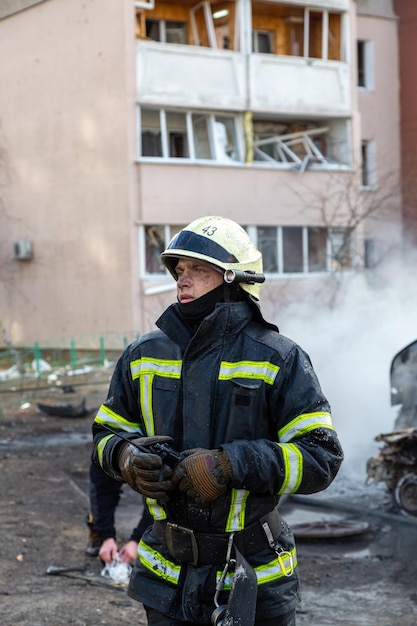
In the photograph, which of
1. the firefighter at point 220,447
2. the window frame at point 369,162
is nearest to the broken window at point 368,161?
the window frame at point 369,162

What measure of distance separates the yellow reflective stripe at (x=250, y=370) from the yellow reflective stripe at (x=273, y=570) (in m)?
0.60

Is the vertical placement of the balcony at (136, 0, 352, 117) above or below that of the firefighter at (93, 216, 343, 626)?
above

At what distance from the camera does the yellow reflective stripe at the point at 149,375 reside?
3271 millimetres

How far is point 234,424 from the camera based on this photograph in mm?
3129

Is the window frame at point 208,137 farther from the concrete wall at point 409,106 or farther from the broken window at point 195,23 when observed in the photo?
the concrete wall at point 409,106

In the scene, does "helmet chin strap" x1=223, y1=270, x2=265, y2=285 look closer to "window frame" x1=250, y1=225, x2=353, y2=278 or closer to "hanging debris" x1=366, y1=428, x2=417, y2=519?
"hanging debris" x1=366, y1=428, x2=417, y2=519

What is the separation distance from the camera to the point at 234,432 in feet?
10.3

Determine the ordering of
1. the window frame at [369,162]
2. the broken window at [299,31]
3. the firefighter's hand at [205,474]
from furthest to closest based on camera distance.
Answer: the window frame at [369,162] → the broken window at [299,31] → the firefighter's hand at [205,474]

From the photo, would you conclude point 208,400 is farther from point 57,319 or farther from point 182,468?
point 57,319

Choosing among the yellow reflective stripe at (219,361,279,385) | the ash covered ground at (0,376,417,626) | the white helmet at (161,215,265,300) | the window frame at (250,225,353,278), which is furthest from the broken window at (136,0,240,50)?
the yellow reflective stripe at (219,361,279,385)

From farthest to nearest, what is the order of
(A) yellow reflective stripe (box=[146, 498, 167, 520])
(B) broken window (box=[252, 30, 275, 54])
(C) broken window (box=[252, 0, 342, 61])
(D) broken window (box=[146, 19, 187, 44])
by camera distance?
1. (B) broken window (box=[252, 30, 275, 54])
2. (C) broken window (box=[252, 0, 342, 61])
3. (D) broken window (box=[146, 19, 187, 44])
4. (A) yellow reflective stripe (box=[146, 498, 167, 520])

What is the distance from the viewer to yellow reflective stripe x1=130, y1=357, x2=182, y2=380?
326 centimetres

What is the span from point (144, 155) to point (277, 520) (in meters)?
21.4

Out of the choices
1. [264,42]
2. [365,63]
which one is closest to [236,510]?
[264,42]
